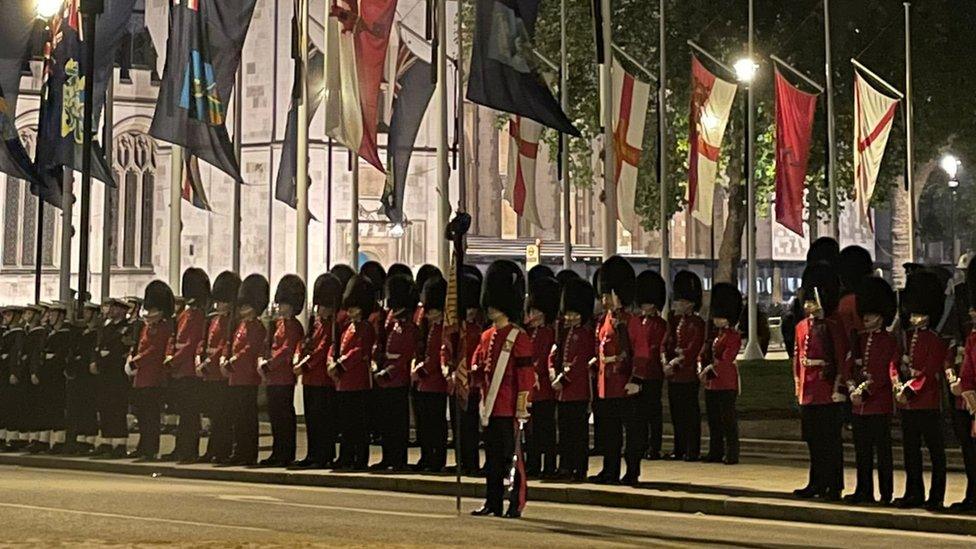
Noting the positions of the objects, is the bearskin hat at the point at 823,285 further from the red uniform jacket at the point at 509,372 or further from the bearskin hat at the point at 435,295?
the bearskin hat at the point at 435,295

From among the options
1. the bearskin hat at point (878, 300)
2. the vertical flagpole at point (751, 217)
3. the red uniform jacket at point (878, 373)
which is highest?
the vertical flagpole at point (751, 217)

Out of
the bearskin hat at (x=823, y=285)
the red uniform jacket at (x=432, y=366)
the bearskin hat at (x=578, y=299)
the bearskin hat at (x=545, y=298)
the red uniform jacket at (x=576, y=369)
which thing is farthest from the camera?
the red uniform jacket at (x=432, y=366)

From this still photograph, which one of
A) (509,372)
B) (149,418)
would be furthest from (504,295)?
(149,418)

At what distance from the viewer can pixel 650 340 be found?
18.7 meters

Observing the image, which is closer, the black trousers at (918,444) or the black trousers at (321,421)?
the black trousers at (918,444)

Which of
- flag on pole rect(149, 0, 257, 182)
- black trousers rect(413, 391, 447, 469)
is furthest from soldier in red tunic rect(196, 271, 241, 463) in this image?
flag on pole rect(149, 0, 257, 182)

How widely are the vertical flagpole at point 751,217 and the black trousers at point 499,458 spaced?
16588mm

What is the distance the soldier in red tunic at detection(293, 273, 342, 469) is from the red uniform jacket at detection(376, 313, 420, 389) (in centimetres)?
67

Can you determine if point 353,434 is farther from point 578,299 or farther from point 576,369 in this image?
point 578,299

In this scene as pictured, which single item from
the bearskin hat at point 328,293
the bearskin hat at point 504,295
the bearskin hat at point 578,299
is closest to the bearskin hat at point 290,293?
the bearskin hat at point 328,293

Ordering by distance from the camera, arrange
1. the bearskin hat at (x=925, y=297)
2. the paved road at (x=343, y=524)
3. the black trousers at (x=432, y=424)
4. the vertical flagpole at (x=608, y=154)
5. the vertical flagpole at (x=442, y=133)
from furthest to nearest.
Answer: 1. the vertical flagpole at (x=442, y=133)
2. the vertical flagpole at (x=608, y=154)
3. the black trousers at (x=432, y=424)
4. the bearskin hat at (x=925, y=297)
5. the paved road at (x=343, y=524)

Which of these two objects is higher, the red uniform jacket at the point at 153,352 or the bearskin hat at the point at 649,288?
the bearskin hat at the point at 649,288

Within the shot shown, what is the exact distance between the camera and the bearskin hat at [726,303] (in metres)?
19.0

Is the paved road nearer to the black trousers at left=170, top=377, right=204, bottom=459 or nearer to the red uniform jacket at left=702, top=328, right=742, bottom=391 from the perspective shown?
the black trousers at left=170, top=377, right=204, bottom=459
